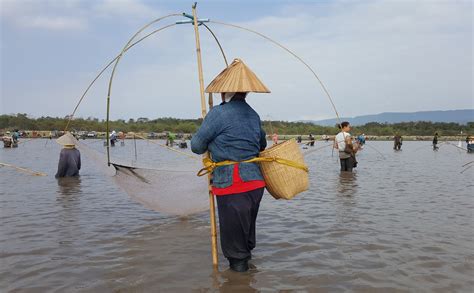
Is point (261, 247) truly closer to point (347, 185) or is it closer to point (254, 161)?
point (254, 161)

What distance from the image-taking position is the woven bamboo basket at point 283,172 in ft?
11.4

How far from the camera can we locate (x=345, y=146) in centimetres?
1094

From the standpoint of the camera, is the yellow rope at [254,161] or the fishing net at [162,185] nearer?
the yellow rope at [254,161]

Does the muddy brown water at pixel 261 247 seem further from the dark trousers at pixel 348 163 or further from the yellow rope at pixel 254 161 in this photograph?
the dark trousers at pixel 348 163

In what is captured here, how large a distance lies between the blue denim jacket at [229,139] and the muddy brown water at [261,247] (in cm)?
93

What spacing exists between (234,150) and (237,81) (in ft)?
1.91

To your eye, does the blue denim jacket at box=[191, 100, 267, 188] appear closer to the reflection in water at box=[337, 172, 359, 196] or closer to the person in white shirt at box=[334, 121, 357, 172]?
the reflection in water at box=[337, 172, 359, 196]

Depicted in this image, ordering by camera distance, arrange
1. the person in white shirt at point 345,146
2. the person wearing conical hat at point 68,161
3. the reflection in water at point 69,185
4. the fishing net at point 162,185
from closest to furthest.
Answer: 1. the fishing net at point 162,185
2. the reflection in water at point 69,185
3. the person wearing conical hat at point 68,161
4. the person in white shirt at point 345,146

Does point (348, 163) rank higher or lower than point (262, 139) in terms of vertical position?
lower

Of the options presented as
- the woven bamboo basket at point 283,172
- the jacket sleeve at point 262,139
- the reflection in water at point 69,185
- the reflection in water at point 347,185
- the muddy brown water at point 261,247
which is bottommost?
the reflection in water at point 347,185

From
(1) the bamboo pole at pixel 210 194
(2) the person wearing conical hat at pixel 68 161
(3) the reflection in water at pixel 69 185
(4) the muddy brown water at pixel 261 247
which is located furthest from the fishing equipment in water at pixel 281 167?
(2) the person wearing conical hat at pixel 68 161

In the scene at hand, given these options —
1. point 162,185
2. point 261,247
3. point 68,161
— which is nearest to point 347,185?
point 261,247

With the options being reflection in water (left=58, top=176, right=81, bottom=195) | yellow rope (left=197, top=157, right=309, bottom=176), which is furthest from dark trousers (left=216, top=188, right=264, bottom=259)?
reflection in water (left=58, top=176, right=81, bottom=195)

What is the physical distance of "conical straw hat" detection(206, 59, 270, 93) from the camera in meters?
3.31
